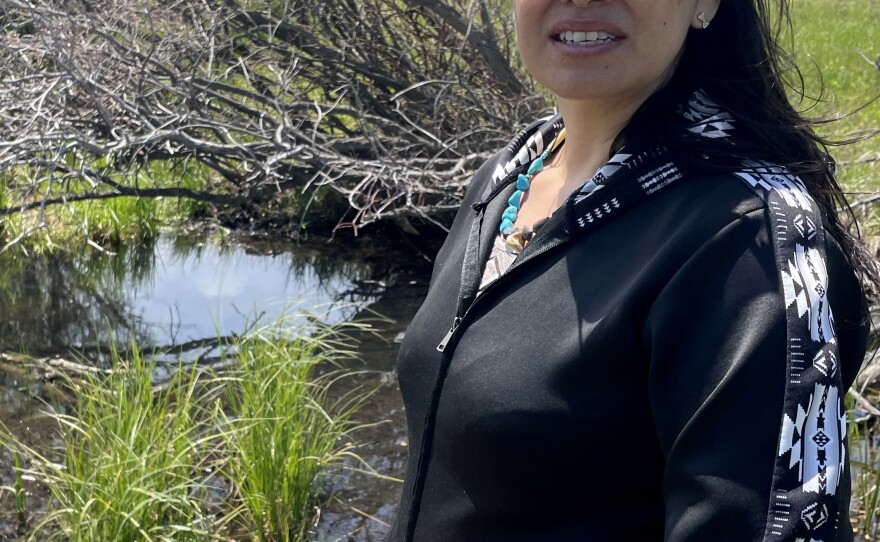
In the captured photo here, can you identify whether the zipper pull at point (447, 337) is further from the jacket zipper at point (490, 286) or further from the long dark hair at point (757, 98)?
the long dark hair at point (757, 98)

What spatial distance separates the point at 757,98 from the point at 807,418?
1.55 ft

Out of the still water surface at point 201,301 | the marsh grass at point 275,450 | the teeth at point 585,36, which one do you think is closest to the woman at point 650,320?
the teeth at point 585,36

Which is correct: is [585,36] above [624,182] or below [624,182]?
above

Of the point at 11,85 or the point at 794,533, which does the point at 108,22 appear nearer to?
the point at 11,85

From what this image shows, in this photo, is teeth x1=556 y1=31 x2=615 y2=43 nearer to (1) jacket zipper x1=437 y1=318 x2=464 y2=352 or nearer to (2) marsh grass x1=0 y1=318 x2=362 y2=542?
(1) jacket zipper x1=437 y1=318 x2=464 y2=352

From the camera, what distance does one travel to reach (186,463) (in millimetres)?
3387

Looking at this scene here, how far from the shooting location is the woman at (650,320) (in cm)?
110

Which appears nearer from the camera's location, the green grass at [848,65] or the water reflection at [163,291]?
the water reflection at [163,291]

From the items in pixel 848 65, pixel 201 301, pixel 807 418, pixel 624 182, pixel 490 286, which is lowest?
pixel 201 301

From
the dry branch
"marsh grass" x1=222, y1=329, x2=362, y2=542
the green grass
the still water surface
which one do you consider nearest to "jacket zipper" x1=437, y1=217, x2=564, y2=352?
"marsh grass" x1=222, y1=329, x2=362, y2=542

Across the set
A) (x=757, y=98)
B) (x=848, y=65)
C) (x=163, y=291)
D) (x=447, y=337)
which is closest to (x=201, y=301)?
(x=163, y=291)

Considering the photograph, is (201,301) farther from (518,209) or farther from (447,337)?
(447,337)

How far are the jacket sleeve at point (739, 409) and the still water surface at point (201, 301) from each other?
3.29 meters

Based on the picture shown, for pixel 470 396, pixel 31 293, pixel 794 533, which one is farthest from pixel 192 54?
pixel 794 533
